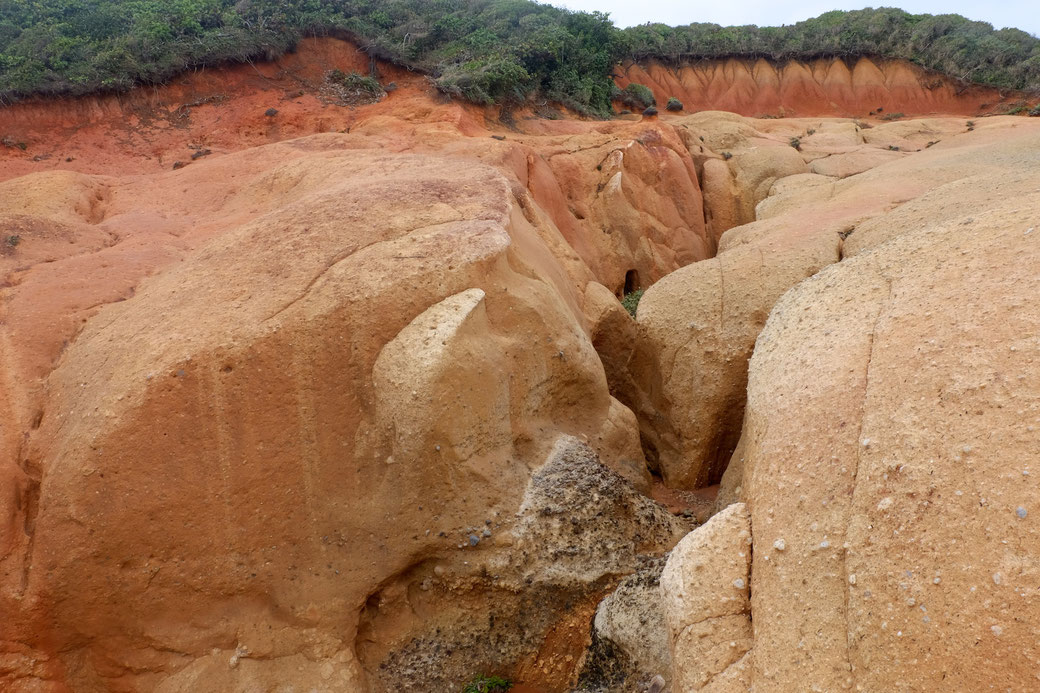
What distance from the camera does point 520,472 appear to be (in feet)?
14.6

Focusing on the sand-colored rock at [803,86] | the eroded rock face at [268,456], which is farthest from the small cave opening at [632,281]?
the sand-colored rock at [803,86]

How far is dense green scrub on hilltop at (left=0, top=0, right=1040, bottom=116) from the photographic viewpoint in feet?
31.4

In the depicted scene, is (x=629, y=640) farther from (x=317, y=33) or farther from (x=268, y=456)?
(x=317, y=33)

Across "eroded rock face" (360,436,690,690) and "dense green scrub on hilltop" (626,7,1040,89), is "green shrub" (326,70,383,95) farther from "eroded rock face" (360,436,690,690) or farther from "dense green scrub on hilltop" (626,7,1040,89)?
"dense green scrub on hilltop" (626,7,1040,89)

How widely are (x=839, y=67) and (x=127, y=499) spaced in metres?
21.4

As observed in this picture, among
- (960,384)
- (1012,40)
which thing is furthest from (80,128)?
(1012,40)

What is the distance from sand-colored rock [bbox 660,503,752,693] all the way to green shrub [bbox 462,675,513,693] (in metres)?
1.36

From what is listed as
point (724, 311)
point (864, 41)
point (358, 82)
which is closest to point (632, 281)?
point (724, 311)

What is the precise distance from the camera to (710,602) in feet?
10.4

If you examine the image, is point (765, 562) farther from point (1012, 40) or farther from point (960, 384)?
point (1012, 40)

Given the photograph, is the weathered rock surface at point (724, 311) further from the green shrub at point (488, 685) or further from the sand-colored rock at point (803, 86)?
the sand-colored rock at point (803, 86)

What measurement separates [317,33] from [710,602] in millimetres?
10559

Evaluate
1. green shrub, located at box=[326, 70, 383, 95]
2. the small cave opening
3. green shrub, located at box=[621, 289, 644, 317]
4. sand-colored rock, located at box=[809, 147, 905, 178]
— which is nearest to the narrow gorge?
green shrub, located at box=[621, 289, 644, 317]

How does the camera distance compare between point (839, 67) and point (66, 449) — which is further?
point (839, 67)
